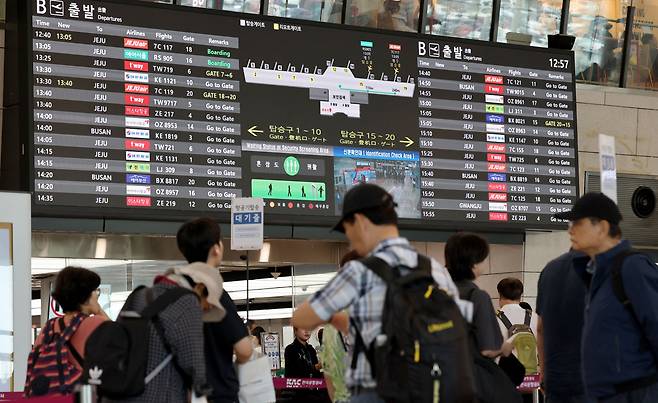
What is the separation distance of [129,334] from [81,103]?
21.1ft

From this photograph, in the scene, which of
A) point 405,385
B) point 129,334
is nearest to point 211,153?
point 129,334

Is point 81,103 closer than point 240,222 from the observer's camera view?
No

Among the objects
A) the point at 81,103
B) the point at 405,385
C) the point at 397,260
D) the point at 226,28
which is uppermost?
the point at 226,28

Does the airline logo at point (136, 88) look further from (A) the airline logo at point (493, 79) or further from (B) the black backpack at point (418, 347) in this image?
(B) the black backpack at point (418, 347)

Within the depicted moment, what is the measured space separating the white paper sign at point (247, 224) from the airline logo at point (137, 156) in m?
1.62

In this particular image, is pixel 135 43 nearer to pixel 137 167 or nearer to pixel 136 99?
pixel 136 99

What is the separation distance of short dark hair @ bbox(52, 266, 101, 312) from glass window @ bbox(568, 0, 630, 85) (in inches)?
389

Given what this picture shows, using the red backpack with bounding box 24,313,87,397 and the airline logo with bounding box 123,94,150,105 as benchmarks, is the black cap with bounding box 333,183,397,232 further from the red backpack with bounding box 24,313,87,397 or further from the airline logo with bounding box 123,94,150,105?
the airline logo with bounding box 123,94,150,105

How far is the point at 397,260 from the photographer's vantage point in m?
4.62

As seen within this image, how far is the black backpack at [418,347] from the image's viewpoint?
4.46m

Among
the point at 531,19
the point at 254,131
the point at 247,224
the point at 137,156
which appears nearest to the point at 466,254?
the point at 247,224

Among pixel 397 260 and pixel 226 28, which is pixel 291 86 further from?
pixel 397 260

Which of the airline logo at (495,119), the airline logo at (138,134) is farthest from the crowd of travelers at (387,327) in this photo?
the airline logo at (495,119)

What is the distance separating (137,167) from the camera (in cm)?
1139
